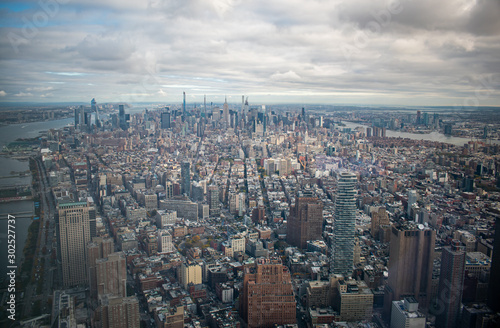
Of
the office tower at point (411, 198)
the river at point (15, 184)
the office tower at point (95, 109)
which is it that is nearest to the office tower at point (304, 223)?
the office tower at point (411, 198)

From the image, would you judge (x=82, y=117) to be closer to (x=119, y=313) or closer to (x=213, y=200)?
(x=213, y=200)

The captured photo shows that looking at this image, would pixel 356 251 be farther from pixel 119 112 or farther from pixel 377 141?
pixel 119 112

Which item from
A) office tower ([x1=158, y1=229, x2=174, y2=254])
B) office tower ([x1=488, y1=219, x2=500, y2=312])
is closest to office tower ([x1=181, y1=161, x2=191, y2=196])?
office tower ([x1=158, y1=229, x2=174, y2=254])

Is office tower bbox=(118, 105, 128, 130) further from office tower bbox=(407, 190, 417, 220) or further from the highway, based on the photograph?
office tower bbox=(407, 190, 417, 220)

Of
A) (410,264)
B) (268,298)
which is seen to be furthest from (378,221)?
(268,298)

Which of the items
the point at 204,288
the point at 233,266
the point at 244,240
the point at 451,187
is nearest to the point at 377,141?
the point at 451,187

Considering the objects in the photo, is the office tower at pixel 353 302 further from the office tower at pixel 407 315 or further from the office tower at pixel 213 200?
the office tower at pixel 213 200

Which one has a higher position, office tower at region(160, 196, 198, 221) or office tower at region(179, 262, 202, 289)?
office tower at region(160, 196, 198, 221)
